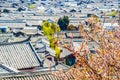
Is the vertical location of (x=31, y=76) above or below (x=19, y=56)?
above

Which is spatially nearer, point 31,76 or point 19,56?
point 31,76

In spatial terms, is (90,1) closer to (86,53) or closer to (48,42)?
(48,42)

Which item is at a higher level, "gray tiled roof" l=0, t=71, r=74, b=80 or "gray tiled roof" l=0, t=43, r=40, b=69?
"gray tiled roof" l=0, t=71, r=74, b=80

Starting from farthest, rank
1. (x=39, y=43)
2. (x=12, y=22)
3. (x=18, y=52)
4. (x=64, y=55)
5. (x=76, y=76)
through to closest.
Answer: (x=12, y=22) → (x=39, y=43) → (x=64, y=55) → (x=18, y=52) → (x=76, y=76)

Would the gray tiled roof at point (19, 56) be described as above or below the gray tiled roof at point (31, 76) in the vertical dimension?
below

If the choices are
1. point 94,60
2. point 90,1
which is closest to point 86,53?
point 94,60

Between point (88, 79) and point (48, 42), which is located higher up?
point (88, 79)

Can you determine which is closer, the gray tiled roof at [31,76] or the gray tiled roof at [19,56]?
the gray tiled roof at [31,76]

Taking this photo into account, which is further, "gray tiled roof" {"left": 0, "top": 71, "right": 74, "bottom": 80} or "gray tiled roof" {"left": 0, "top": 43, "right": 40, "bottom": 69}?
"gray tiled roof" {"left": 0, "top": 43, "right": 40, "bottom": 69}
